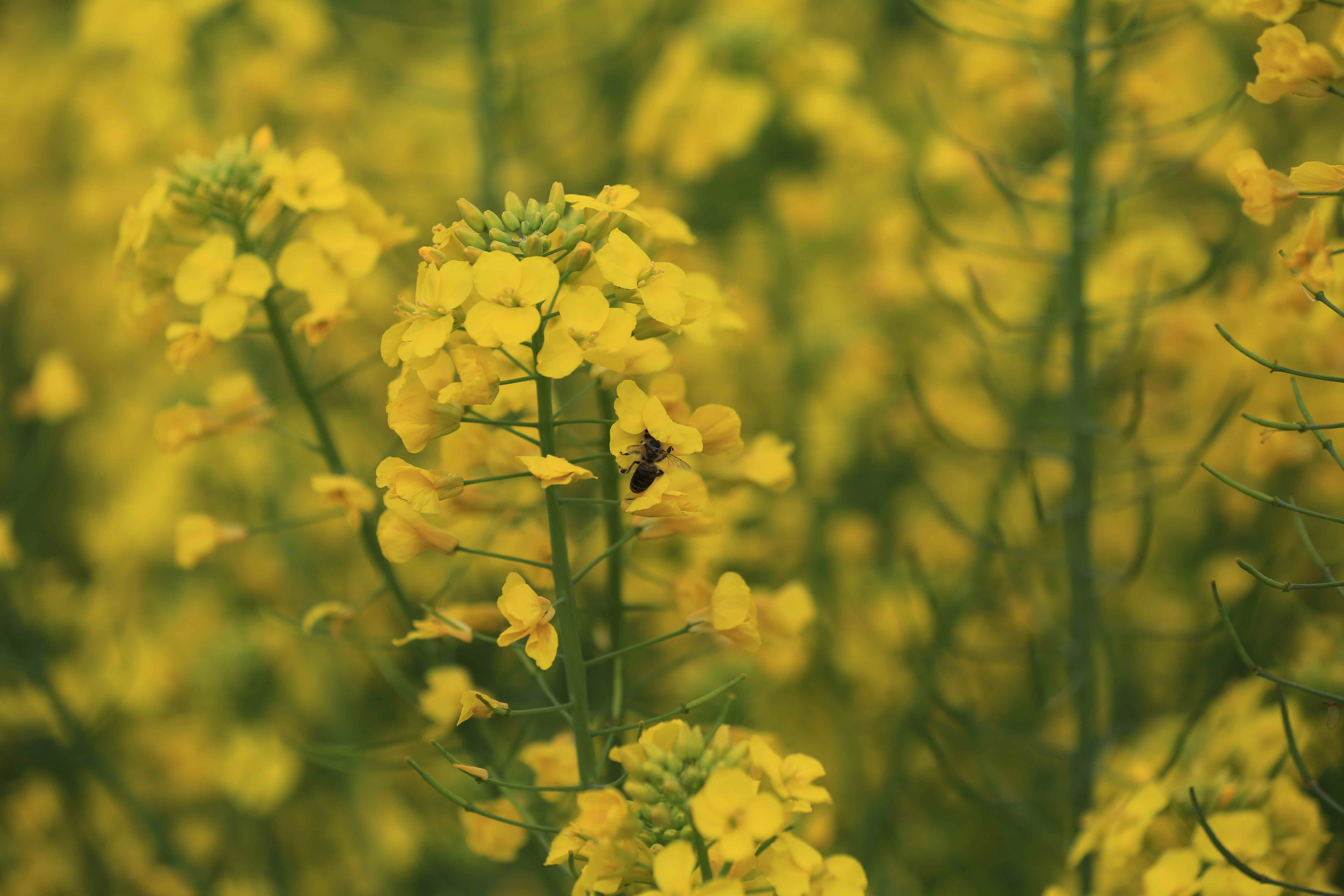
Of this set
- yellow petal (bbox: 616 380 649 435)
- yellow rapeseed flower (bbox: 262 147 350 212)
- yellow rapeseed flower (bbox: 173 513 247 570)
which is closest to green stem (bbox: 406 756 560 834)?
yellow petal (bbox: 616 380 649 435)

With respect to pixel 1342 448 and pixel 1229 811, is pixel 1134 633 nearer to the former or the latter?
pixel 1229 811

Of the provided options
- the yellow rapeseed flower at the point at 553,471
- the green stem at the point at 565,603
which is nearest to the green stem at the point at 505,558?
the green stem at the point at 565,603

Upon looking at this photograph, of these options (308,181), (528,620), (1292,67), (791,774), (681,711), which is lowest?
(791,774)

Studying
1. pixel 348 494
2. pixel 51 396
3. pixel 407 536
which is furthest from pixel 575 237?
pixel 51 396

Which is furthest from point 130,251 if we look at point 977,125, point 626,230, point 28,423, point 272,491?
point 28,423

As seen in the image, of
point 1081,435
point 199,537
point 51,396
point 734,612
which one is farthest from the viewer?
point 51,396

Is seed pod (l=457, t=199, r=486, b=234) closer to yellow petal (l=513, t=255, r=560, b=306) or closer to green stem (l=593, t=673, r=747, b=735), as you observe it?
yellow petal (l=513, t=255, r=560, b=306)

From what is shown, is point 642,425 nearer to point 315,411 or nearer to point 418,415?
point 418,415
